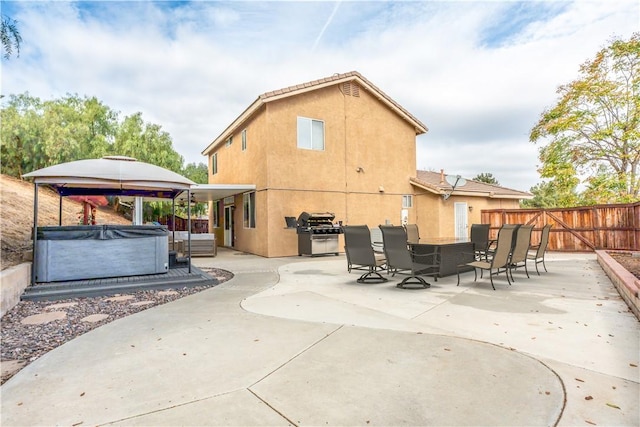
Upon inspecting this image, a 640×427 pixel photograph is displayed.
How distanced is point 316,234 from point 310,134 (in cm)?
416

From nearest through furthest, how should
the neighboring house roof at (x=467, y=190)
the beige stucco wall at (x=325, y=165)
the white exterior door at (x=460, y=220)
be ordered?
1. the beige stucco wall at (x=325, y=165)
2. the neighboring house roof at (x=467, y=190)
3. the white exterior door at (x=460, y=220)

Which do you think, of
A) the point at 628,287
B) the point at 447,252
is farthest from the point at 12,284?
the point at 628,287

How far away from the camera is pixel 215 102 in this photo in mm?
21078

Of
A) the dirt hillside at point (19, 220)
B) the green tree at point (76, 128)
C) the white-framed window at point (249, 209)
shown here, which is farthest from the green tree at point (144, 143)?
the white-framed window at point (249, 209)

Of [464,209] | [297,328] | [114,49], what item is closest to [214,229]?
[114,49]

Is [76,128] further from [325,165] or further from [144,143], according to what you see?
[325,165]

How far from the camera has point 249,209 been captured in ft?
47.0

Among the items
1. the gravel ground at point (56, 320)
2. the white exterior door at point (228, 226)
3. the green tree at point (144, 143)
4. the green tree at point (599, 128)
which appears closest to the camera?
the gravel ground at point (56, 320)

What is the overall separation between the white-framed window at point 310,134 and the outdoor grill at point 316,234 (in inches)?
112

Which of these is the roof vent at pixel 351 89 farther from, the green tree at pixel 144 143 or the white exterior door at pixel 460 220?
the green tree at pixel 144 143

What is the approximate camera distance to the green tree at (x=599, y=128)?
15.4 m

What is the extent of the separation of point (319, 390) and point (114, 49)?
11.8 meters

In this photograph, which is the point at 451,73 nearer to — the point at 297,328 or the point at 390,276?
the point at 390,276

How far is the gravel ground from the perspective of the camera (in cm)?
351
